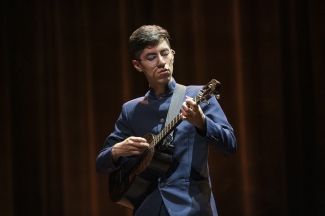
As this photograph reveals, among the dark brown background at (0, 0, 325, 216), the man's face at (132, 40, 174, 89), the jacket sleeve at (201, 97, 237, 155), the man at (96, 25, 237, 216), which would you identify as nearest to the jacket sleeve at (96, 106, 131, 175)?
the man at (96, 25, 237, 216)

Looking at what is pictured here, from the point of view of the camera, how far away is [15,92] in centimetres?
368

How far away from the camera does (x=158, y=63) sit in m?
2.02

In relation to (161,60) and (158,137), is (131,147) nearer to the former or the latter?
(158,137)

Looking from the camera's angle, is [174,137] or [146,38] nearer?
[174,137]

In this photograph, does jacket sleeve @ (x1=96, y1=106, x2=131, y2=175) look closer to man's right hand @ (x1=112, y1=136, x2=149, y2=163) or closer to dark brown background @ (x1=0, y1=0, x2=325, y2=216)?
man's right hand @ (x1=112, y1=136, x2=149, y2=163)

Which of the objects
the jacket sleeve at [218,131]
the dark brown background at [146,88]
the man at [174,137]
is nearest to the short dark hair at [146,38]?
the man at [174,137]

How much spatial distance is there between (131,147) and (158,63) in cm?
41

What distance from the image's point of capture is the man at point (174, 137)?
174 cm

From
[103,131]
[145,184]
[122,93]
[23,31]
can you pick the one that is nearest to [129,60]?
[122,93]

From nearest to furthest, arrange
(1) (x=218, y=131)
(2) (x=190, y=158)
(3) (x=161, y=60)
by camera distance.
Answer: (1) (x=218, y=131), (2) (x=190, y=158), (3) (x=161, y=60)

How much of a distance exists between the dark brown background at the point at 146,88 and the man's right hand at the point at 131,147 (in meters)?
1.40

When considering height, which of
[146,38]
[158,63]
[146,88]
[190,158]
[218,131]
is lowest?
[190,158]

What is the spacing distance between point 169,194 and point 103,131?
182 cm

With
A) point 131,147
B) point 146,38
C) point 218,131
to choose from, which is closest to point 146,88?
point 146,38
